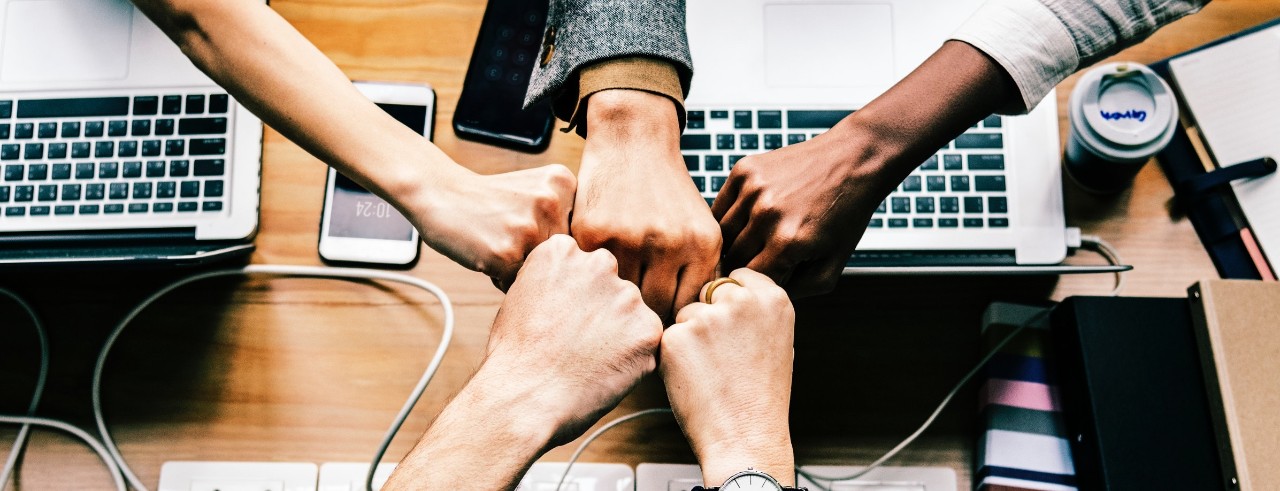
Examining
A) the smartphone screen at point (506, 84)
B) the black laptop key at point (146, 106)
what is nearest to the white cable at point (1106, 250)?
the smartphone screen at point (506, 84)

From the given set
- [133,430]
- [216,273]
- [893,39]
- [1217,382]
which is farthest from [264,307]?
[1217,382]

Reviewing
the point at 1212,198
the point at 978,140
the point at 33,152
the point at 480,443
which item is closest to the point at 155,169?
the point at 33,152

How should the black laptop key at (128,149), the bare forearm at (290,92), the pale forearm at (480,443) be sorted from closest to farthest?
the pale forearm at (480,443) → the bare forearm at (290,92) → the black laptop key at (128,149)

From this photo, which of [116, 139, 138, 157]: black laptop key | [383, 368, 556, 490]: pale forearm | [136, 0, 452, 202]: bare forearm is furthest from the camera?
[116, 139, 138, 157]: black laptop key

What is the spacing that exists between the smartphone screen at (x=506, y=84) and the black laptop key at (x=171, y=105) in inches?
10.8

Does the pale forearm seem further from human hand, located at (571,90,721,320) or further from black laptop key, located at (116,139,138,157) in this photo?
black laptop key, located at (116,139,138,157)

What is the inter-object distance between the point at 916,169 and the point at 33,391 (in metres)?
0.95

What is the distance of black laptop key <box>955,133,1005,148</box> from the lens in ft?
2.68

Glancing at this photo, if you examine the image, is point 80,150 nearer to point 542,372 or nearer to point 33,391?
point 33,391

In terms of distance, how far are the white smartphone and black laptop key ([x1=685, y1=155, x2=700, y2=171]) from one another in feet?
0.93

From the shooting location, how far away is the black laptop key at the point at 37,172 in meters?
0.83

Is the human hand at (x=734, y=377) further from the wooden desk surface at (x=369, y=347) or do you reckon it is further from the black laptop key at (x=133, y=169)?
the black laptop key at (x=133, y=169)

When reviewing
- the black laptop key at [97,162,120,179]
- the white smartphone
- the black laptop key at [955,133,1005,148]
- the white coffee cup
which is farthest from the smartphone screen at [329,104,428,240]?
the white coffee cup

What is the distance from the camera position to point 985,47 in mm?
720
